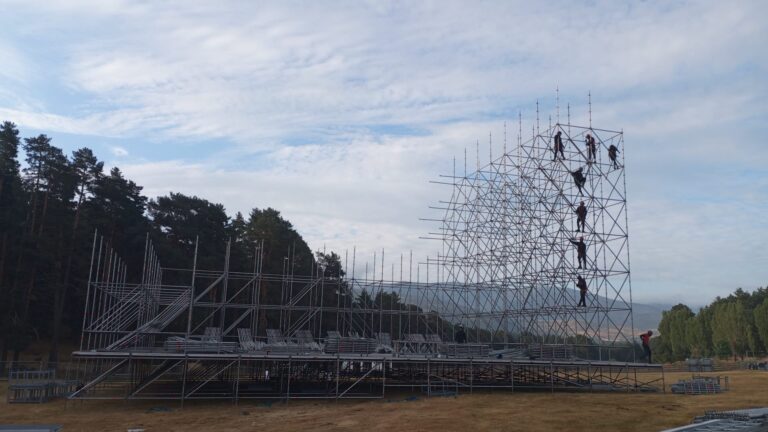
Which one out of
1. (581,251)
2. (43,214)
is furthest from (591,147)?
(43,214)

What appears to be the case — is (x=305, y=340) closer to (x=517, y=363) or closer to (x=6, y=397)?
(x=517, y=363)

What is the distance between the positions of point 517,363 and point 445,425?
7.41m

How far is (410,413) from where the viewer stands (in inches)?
669

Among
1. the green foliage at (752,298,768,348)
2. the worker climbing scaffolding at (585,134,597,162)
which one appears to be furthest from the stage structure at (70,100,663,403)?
the green foliage at (752,298,768,348)

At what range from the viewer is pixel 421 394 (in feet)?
73.2

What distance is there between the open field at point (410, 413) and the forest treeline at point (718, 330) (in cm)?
3979

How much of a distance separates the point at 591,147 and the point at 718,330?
4195cm

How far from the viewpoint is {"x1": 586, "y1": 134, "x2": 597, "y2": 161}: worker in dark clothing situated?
26109 mm

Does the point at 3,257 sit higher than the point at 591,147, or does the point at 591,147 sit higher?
the point at 591,147

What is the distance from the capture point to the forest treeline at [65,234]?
31250 mm

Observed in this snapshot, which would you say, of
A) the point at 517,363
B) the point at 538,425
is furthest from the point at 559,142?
the point at 538,425

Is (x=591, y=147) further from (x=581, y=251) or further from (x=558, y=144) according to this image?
(x=581, y=251)

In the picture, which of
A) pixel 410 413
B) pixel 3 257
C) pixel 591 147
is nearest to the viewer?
pixel 410 413

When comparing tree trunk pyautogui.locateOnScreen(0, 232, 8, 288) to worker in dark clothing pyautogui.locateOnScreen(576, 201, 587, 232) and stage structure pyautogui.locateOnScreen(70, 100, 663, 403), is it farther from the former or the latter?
worker in dark clothing pyautogui.locateOnScreen(576, 201, 587, 232)
